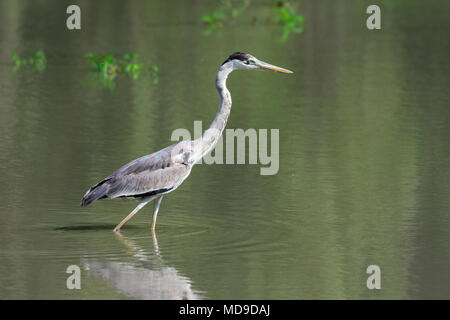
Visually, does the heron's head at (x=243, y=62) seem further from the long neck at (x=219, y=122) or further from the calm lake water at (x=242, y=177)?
the calm lake water at (x=242, y=177)

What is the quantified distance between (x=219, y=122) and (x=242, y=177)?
2.87 m

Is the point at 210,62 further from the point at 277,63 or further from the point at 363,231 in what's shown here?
the point at 363,231

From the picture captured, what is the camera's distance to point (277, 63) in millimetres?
24609

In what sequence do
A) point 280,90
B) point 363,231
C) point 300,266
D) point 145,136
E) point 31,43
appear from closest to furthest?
1. point 300,266
2. point 363,231
3. point 145,136
4. point 280,90
5. point 31,43

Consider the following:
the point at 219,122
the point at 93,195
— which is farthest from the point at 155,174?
the point at 219,122

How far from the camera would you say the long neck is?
37.9 ft

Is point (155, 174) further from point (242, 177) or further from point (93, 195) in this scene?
point (242, 177)

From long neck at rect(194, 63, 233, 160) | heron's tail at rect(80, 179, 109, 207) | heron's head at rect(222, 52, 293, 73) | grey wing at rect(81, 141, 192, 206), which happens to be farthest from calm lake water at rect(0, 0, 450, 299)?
heron's head at rect(222, 52, 293, 73)

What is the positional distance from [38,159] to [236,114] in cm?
457

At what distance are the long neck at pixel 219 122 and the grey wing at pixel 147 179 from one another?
0.57ft

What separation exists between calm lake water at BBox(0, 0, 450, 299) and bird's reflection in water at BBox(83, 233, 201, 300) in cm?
3

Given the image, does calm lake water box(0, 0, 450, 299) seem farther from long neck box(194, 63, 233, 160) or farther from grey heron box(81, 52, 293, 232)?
long neck box(194, 63, 233, 160)
